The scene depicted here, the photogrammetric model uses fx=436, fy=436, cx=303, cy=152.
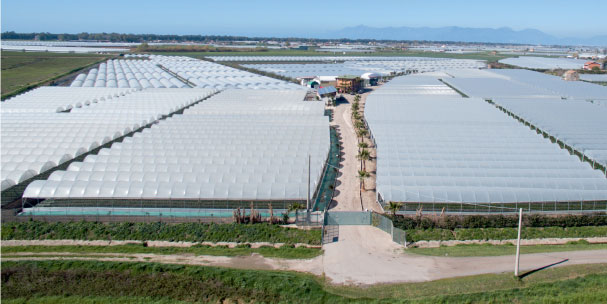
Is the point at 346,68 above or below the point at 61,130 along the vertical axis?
above

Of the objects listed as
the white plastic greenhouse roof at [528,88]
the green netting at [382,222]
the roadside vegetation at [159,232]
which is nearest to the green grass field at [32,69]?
the roadside vegetation at [159,232]

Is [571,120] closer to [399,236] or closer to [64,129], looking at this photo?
[399,236]

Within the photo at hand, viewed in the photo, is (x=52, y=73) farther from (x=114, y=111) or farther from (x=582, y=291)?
(x=582, y=291)

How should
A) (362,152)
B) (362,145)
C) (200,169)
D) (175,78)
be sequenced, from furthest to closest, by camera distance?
(175,78) → (362,145) → (362,152) → (200,169)

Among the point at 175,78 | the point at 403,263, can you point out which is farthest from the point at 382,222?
the point at 175,78

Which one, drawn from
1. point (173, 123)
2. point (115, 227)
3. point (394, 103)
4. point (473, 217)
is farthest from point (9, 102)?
point (473, 217)

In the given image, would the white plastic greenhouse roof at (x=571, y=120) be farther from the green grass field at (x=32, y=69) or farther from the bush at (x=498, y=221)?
the green grass field at (x=32, y=69)

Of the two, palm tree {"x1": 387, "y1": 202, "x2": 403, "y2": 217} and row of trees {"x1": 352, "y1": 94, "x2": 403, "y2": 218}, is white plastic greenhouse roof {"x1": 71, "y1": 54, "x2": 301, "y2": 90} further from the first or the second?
palm tree {"x1": 387, "y1": 202, "x2": 403, "y2": 217}
